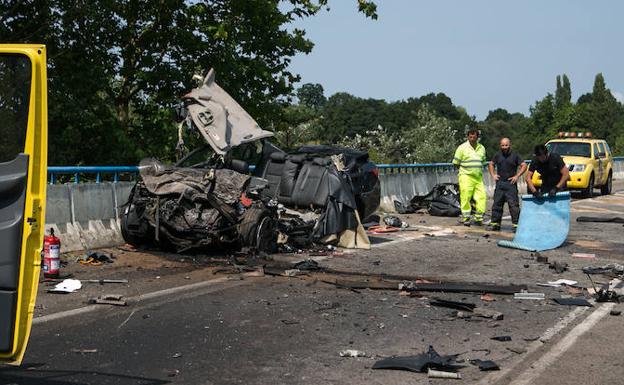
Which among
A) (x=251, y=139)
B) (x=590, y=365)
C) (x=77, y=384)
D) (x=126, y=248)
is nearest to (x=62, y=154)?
(x=126, y=248)

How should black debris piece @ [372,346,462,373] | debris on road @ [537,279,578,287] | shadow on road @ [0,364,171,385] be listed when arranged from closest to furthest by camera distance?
shadow on road @ [0,364,171,385], black debris piece @ [372,346,462,373], debris on road @ [537,279,578,287]

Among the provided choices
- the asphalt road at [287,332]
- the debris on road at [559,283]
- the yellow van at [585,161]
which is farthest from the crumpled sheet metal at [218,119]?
the yellow van at [585,161]

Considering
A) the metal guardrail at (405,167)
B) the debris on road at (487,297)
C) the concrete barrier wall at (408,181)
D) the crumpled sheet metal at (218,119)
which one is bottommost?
the debris on road at (487,297)

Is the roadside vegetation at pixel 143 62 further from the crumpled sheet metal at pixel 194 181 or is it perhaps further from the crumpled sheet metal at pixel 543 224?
the crumpled sheet metal at pixel 543 224

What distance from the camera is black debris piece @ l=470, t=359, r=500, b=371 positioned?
18.7 ft

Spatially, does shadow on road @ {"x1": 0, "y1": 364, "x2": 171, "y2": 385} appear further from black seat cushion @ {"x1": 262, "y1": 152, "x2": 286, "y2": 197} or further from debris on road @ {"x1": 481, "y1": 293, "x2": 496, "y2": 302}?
black seat cushion @ {"x1": 262, "y1": 152, "x2": 286, "y2": 197}

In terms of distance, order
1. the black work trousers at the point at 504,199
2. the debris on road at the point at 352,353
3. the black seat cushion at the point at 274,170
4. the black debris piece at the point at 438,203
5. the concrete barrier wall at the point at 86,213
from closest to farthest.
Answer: the debris on road at the point at 352,353
the concrete barrier wall at the point at 86,213
the black seat cushion at the point at 274,170
the black work trousers at the point at 504,199
the black debris piece at the point at 438,203

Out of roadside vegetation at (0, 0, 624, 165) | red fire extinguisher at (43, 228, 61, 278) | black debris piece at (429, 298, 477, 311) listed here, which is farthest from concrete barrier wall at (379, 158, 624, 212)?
black debris piece at (429, 298, 477, 311)

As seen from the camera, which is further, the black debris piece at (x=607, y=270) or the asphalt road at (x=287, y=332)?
the black debris piece at (x=607, y=270)

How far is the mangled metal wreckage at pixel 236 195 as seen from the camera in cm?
1080

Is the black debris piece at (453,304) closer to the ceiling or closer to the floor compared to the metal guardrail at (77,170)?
closer to the floor

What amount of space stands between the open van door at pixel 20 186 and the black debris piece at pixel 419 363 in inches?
102

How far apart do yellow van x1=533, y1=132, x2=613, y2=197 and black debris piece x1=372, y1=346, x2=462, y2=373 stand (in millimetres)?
20662

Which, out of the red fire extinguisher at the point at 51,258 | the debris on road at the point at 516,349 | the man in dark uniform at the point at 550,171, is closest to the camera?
the debris on road at the point at 516,349
